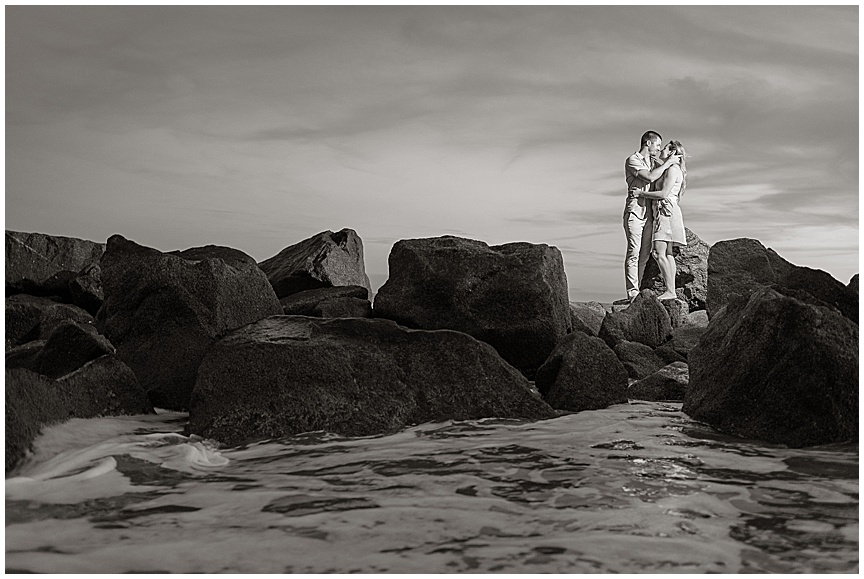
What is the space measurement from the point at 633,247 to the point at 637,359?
8526 mm

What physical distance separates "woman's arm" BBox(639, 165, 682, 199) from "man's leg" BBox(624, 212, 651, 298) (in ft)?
2.08

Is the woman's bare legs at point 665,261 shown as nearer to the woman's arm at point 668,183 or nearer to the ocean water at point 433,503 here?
the woman's arm at point 668,183

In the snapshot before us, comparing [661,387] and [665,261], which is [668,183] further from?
[661,387]

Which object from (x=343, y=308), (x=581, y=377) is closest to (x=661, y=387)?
(x=581, y=377)

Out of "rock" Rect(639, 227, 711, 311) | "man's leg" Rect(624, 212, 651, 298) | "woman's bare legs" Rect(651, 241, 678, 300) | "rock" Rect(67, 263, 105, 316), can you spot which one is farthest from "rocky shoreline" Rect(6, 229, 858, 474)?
"rock" Rect(639, 227, 711, 311)

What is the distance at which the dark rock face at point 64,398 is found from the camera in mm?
4172

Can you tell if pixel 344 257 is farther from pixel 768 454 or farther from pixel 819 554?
pixel 819 554

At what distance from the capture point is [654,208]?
54.0ft

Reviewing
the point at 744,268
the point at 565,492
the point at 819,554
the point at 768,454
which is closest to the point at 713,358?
the point at 768,454

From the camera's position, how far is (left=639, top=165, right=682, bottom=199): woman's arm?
53.1 ft

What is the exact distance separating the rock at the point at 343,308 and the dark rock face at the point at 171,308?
95cm

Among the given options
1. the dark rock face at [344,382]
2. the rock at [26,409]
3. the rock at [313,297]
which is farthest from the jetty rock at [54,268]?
the rock at [26,409]

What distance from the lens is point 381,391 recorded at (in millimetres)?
5223

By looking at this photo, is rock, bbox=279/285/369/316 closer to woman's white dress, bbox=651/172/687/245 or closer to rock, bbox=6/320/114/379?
rock, bbox=6/320/114/379
